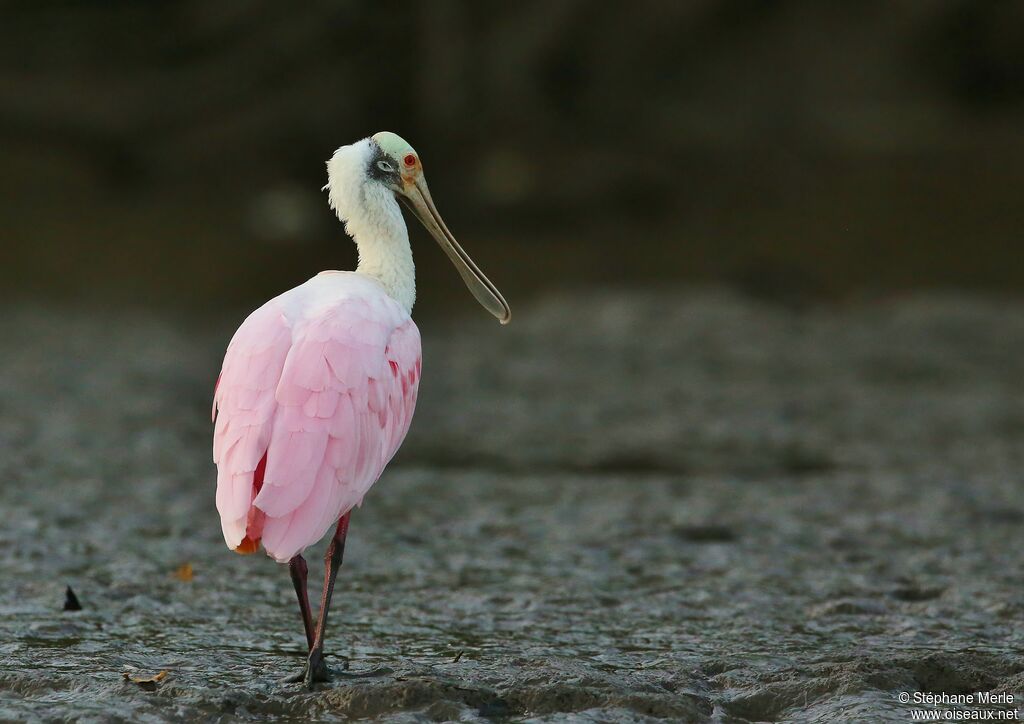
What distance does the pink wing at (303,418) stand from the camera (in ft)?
16.5

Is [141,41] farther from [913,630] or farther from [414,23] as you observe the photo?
[913,630]

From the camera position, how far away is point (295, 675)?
5371mm

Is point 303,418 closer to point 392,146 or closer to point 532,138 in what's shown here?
point 392,146

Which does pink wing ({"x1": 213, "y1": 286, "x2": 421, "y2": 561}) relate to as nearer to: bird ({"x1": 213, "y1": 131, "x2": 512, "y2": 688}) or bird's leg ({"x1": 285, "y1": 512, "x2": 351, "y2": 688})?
bird ({"x1": 213, "y1": 131, "x2": 512, "y2": 688})

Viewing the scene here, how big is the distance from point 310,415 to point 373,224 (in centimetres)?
119

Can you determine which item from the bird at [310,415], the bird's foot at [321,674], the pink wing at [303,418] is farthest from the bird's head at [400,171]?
the bird's foot at [321,674]

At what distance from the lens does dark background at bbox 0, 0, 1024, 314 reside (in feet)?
51.3

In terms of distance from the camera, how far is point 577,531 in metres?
7.85

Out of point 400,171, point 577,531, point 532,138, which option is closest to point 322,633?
point 400,171

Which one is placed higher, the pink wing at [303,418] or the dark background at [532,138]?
the dark background at [532,138]

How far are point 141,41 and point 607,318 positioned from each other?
8.49 m

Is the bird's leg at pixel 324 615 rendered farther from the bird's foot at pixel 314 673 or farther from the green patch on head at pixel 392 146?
the green patch on head at pixel 392 146

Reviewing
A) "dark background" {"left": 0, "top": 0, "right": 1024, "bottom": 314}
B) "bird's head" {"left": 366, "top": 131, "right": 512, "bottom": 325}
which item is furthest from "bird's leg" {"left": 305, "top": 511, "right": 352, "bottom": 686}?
"dark background" {"left": 0, "top": 0, "right": 1024, "bottom": 314}

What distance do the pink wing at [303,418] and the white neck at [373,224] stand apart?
45 centimetres
